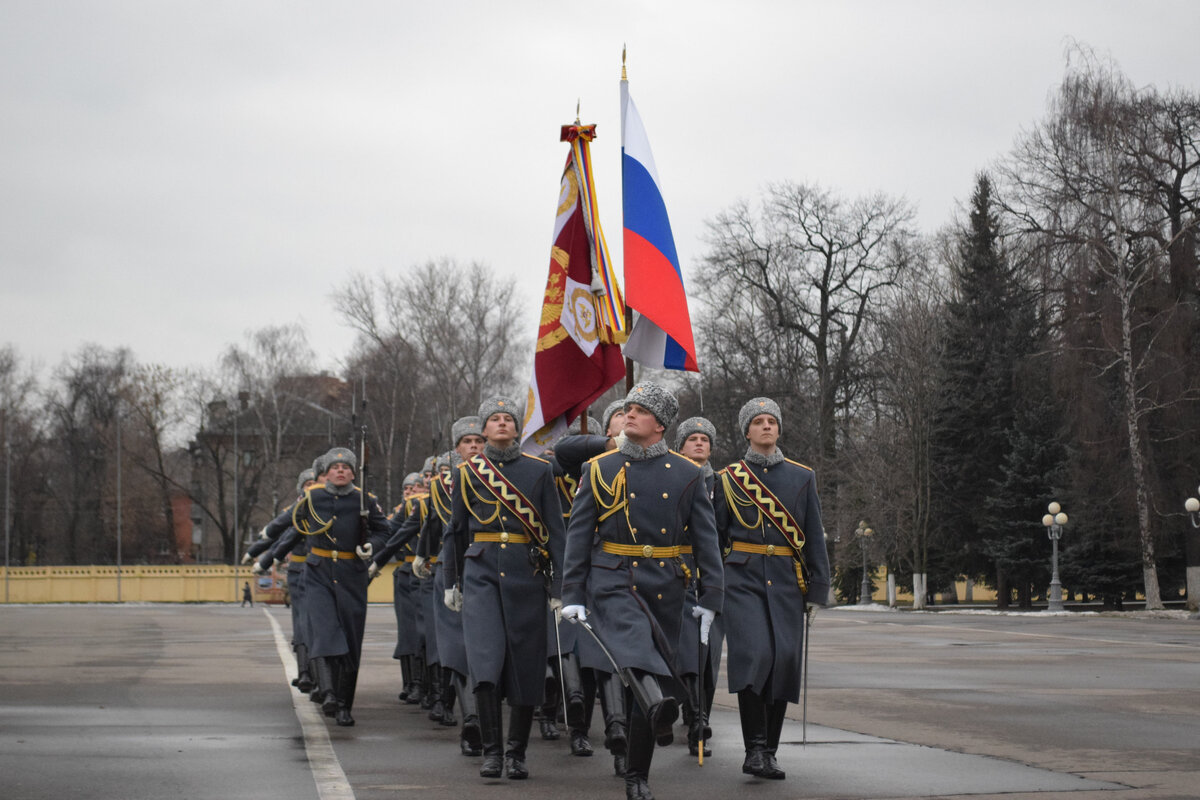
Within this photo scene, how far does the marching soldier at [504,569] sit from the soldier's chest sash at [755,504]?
3.41ft

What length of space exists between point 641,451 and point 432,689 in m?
5.67

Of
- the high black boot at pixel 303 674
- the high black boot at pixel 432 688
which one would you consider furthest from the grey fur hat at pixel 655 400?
the high black boot at pixel 303 674

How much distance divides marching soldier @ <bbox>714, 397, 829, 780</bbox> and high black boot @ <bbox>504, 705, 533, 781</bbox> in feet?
3.83

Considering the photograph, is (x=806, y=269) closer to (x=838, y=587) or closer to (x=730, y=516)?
(x=838, y=587)

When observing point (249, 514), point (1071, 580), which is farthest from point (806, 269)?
point (249, 514)

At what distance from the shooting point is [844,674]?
17.5 meters

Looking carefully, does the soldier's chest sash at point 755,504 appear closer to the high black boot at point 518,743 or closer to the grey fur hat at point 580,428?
the high black boot at point 518,743

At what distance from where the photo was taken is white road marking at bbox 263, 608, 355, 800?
808 cm

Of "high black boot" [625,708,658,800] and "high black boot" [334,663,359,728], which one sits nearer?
"high black boot" [625,708,658,800]

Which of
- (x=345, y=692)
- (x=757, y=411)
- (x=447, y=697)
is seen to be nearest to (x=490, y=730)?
(x=757, y=411)

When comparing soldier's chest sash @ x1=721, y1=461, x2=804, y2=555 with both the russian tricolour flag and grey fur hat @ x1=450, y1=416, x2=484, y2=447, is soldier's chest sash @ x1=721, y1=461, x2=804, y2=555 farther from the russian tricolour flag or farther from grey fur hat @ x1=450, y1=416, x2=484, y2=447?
grey fur hat @ x1=450, y1=416, x2=484, y2=447

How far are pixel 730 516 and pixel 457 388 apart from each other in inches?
2185

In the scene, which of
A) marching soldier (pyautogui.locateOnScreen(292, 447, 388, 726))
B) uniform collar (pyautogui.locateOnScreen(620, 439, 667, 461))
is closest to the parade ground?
marching soldier (pyautogui.locateOnScreen(292, 447, 388, 726))

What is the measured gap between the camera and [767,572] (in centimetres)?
932
